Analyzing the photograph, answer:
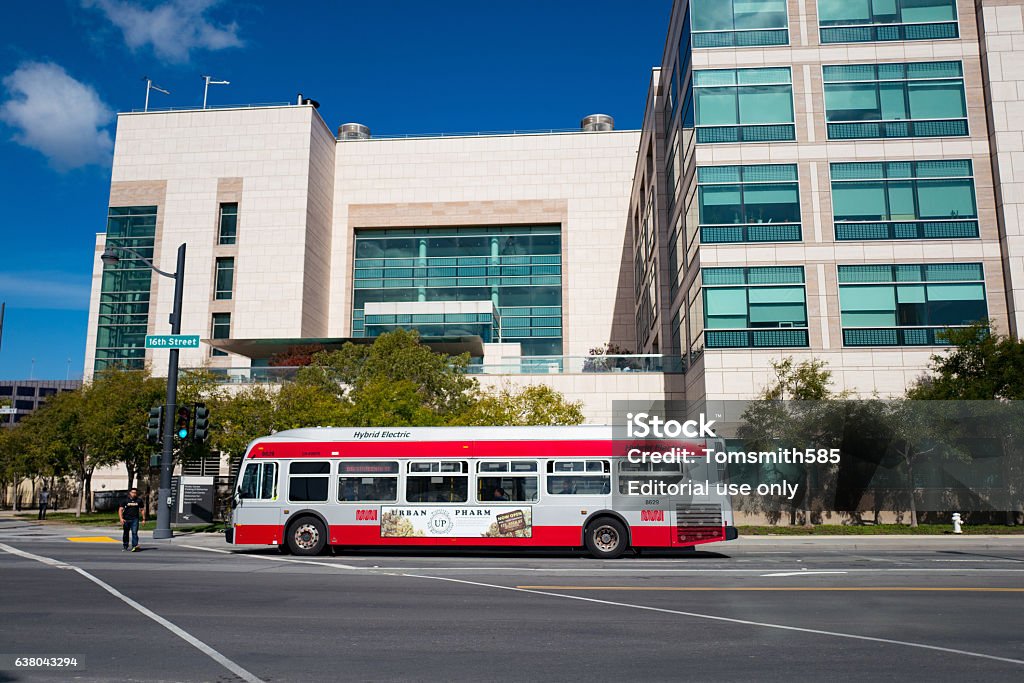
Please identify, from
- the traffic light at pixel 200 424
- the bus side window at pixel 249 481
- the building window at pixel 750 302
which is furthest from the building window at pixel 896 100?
the traffic light at pixel 200 424

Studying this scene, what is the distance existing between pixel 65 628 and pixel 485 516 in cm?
1124

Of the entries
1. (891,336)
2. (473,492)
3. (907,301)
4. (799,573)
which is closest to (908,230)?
(907,301)

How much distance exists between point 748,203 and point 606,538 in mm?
19680

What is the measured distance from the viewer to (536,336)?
65.8 meters

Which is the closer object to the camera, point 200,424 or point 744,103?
point 200,424

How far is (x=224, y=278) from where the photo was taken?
6097 cm

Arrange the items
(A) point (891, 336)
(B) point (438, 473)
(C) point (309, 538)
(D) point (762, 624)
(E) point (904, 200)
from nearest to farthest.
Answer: (D) point (762, 624) < (B) point (438, 473) < (C) point (309, 538) < (A) point (891, 336) < (E) point (904, 200)

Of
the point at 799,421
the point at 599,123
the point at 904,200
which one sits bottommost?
the point at 799,421

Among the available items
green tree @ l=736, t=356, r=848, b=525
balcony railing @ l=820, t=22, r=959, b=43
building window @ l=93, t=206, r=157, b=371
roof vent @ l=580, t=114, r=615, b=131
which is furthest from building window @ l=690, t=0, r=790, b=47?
building window @ l=93, t=206, r=157, b=371

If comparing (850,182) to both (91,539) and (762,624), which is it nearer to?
(762,624)

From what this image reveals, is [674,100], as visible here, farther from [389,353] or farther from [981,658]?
[981,658]

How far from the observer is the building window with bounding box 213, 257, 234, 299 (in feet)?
199

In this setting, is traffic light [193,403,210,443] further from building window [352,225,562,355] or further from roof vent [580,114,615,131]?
roof vent [580,114,615,131]

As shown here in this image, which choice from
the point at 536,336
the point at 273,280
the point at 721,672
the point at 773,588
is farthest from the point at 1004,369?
the point at 273,280
